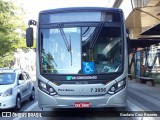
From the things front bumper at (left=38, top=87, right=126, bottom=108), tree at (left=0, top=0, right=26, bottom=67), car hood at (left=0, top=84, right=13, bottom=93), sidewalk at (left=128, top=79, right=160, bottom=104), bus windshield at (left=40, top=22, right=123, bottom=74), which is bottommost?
sidewalk at (left=128, top=79, right=160, bottom=104)

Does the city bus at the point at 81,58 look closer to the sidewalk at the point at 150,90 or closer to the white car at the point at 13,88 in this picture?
the white car at the point at 13,88

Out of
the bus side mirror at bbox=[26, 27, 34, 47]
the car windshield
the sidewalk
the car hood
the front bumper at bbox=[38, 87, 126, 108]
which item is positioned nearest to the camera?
the front bumper at bbox=[38, 87, 126, 108]

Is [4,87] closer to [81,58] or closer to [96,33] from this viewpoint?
[81,58]

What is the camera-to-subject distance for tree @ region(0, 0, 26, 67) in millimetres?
29406

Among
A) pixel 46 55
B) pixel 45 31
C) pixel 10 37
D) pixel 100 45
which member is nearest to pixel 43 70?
pixel 46 55

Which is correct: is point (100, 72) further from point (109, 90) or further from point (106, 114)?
point (106, 114)

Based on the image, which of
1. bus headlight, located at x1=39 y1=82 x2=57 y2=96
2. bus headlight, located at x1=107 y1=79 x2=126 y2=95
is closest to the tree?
bus headlight, located at x1=39 y1=82 x2=57 y2=96

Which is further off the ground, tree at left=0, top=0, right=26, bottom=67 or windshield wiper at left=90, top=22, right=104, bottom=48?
tree at left=0, top=0, right=26, bottom=67

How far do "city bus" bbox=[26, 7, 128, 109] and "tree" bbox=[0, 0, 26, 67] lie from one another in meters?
20.0

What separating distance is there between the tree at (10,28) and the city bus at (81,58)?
20033mm

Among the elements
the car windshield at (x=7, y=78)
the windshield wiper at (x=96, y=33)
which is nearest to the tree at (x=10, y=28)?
the car windshield at (x=7, y=78)

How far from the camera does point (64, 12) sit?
954 centimetres

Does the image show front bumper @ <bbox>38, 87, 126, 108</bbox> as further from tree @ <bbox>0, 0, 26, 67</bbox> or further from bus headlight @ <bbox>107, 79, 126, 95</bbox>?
tree @ <bbox>0, 0, 26, 67</bbox>

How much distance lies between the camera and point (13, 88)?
1156 cm
